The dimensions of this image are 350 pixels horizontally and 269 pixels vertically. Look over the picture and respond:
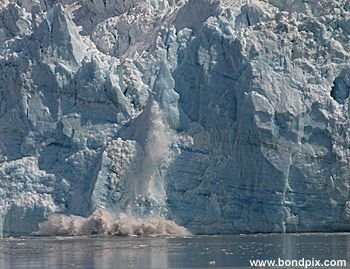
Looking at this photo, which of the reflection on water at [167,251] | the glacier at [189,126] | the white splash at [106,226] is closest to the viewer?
the reflection on water at [167,251]

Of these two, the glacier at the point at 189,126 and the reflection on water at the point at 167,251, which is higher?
the glacier at the point at 189,126

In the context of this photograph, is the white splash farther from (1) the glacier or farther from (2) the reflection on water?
(2) the reflection on water

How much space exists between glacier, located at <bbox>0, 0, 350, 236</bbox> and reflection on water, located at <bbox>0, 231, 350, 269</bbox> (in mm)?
676

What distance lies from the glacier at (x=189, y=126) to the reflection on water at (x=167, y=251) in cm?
68

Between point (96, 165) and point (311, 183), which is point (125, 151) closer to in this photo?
point (96, 165)

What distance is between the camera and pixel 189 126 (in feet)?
115

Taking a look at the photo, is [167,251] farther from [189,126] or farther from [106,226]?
[189,126]

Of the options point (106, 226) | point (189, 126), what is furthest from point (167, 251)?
point (189, 126)

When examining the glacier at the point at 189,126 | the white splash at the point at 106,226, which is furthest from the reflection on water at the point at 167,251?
the glacier at the point at 189,126

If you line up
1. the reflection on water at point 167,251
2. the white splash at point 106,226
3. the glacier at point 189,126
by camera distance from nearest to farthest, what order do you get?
the reflection on water at point 167,251 → the glacier at point 189,126 → the white splash at point 106,226

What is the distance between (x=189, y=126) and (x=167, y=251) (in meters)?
6.45

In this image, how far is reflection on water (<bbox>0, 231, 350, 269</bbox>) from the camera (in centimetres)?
2616

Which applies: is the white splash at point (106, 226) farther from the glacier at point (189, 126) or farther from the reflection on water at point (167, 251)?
the reflection on water at point (167, 251)

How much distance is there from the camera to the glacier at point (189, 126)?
3353cm
